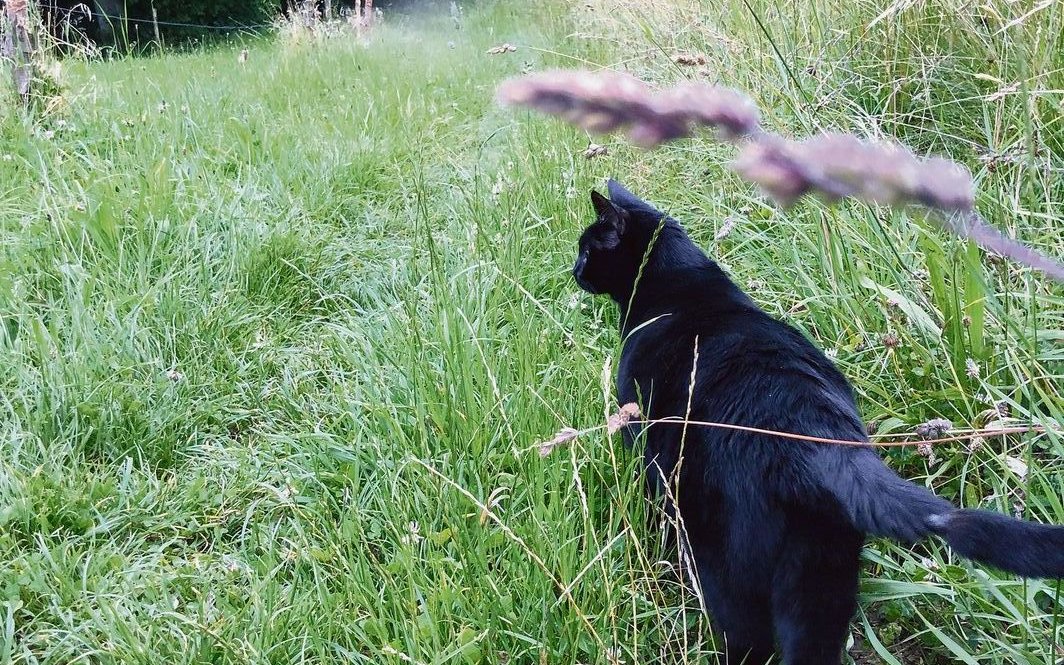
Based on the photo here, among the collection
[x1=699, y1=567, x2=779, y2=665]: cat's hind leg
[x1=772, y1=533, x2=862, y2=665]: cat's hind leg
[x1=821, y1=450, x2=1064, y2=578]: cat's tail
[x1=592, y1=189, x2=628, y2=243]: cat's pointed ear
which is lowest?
[x1=699, y1=567, x2=779, y2=665]: cat's hind leg

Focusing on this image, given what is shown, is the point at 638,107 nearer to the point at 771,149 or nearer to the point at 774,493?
the point at 771,149

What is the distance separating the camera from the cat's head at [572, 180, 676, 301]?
221 centimetres

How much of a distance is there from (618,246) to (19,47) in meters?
3.37

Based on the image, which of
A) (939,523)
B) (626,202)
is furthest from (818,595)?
(626,202)

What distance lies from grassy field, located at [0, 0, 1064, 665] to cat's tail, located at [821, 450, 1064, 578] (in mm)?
144

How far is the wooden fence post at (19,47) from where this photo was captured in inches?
141

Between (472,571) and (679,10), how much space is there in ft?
10.3

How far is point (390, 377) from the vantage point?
1956 millimetres

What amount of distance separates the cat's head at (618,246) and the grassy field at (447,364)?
0.16m

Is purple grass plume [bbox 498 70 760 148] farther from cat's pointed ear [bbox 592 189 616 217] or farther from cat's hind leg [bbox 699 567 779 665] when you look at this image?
cat's pointed ear [bbox 592 189 616 217]

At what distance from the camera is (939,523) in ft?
3.34

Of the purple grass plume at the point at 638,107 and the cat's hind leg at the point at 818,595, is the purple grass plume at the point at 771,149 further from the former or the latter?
the cat's hind leg at the point at 818,595

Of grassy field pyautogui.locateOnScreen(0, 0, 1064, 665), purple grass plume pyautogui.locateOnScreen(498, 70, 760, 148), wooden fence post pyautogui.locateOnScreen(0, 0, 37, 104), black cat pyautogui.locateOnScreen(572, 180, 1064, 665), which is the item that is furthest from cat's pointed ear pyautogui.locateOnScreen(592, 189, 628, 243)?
wooden fence post pyautogui.locateOnScreen(0, 0, 37, 104)

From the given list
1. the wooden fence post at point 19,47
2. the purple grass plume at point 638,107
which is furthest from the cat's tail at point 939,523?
the wooden fence post at point 19,47
